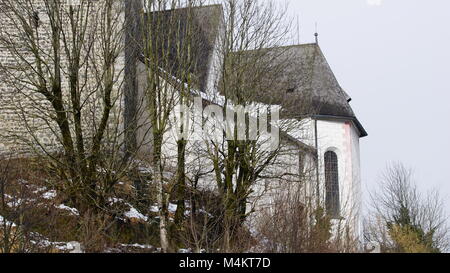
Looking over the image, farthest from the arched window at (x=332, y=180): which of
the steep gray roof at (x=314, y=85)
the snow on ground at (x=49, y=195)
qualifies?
the snow on ground at (x=49, y=195)

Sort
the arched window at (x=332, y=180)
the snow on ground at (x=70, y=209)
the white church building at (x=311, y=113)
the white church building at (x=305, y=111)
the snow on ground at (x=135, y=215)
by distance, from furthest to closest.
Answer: the arched window at (x=332, y=180)
the white church building at (x=311, y=113)
the white church building at (x=305, y=111)
the snow on ground at (x=135, y=215)
the snow on ground at (x=70, y=209)

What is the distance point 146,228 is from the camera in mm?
14258

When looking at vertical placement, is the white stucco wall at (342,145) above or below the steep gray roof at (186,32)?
below

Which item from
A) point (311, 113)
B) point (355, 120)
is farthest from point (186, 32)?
point (355, 120)

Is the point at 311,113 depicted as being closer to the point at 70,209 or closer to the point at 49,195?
the point at 70,209

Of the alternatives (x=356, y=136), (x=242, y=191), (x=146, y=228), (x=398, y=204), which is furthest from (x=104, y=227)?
(x=398, y=204)

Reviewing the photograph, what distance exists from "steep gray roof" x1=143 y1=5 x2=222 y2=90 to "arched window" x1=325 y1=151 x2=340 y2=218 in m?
7.52

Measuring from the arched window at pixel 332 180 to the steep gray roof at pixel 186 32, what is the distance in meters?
7.52

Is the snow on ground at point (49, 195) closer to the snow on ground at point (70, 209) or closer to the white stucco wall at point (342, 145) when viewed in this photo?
the snow on ground at point (70, 209)

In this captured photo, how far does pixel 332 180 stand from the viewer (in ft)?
74.8

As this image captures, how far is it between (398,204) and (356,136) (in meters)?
9.16

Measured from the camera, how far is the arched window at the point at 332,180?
22031 mm

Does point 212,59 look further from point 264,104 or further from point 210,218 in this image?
point 210,218
